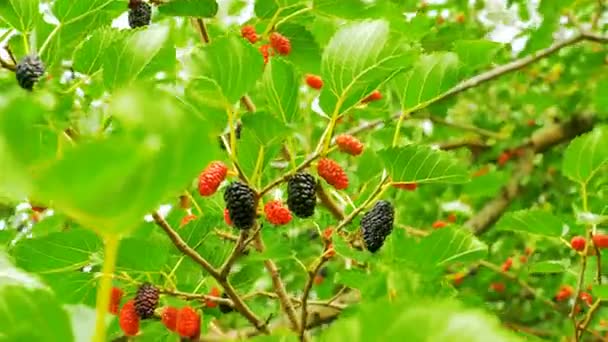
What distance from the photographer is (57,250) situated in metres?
0.97

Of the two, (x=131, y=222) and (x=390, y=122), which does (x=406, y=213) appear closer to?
(x=390, y=122)

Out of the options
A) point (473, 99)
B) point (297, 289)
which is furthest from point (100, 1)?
point (473, 99)

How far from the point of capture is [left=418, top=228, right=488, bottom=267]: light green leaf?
93 centimetres

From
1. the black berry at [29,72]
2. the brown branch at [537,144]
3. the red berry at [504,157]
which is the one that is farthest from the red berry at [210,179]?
the red berry at [504,157]

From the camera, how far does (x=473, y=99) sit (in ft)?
14.0

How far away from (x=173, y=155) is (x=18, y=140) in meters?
0.08

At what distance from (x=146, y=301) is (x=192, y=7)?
448mm

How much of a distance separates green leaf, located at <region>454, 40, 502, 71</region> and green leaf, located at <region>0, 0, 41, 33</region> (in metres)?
0.65

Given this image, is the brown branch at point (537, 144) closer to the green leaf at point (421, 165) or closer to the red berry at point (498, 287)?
the red berry at point (498, 287)

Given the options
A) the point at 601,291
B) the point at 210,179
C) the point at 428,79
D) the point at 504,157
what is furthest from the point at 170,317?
the point at 504,157

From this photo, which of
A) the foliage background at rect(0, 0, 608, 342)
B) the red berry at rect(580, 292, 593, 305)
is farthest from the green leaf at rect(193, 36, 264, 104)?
the red berry at rect(580, 292, 593, 305)

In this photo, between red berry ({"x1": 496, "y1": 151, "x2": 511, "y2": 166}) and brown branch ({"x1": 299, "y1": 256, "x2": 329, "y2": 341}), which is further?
red berry ({"x1": 496, "y1": 151, "x2": 511, "y2": 166})

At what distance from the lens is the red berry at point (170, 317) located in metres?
Result: 1.13

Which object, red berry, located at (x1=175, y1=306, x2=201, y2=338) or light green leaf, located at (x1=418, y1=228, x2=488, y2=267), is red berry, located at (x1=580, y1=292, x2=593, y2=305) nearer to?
light green leaf, located at (x1=418, y1=228, x2=488, y2=267)
